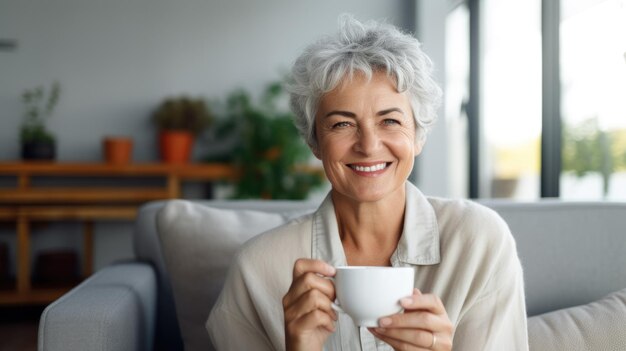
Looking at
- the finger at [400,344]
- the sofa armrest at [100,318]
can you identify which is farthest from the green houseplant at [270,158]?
the finger at [400,344]

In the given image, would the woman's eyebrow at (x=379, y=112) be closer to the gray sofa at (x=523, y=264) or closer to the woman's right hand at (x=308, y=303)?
the woman's right hand at (x=308, y=303)

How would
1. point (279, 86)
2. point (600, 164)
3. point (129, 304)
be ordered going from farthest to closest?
point (279, 86) < point (600, 164) < point (129, 304)

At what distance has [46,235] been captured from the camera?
5.13m

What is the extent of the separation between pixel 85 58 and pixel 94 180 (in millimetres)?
898

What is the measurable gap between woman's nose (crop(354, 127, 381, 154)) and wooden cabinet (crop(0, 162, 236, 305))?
3565mm

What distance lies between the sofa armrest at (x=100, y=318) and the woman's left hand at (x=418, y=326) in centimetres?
60

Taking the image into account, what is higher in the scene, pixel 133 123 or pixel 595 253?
pixel 133 123

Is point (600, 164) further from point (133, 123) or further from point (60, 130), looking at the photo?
point (60, 130)

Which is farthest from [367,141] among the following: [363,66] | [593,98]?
[593,98]

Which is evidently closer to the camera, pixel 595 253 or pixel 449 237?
pixel 449 237

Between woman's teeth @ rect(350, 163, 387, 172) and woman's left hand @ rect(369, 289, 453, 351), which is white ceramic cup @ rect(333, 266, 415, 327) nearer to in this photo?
woman's left hand @ rect(369, 289, 453, 351)

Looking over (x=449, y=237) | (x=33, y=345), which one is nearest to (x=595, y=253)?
(x=449, y=237)

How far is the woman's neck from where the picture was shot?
143 centimetres

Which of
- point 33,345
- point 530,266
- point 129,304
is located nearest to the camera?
point 129,304
